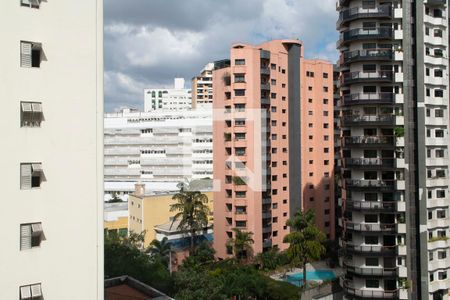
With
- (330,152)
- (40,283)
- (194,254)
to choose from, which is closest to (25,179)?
(40,283)

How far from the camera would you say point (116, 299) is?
8.62 m

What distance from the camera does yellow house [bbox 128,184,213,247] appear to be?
21031mm

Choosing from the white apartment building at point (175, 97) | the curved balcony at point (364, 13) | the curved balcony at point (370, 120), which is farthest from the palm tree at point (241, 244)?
the white apartment building at point (175, 97)

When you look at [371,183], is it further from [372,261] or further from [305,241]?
[305,241]

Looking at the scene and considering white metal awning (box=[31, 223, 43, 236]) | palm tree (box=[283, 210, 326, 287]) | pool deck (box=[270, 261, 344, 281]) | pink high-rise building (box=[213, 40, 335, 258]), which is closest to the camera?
white metal awning (box=[31, 223, 43, 236])

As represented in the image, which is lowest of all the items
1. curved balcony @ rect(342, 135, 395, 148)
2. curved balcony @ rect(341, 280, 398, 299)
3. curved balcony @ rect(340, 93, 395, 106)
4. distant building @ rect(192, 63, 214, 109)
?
curved balcony @ rect(341, 280, 398, 299)

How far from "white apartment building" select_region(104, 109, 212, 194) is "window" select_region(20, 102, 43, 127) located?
2938 cm

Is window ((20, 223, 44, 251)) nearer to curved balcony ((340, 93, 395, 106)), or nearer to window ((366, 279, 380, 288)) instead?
curved balcony ((340, 93, 395, 106))

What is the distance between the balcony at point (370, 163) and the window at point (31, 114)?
1074 centimetres

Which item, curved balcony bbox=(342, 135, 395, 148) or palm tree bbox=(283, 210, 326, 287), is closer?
curved balcony bbox=(342, 135, 395, 148)

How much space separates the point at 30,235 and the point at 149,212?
662 inches

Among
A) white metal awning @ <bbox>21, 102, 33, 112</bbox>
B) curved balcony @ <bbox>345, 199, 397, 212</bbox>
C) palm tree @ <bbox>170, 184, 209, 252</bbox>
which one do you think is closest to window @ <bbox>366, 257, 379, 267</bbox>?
curved balcony @ <bbox>345, 199, 397, 212</bbox>

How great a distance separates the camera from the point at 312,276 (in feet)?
61.5

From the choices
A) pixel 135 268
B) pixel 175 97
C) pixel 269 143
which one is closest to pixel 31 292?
pixel 135 268
